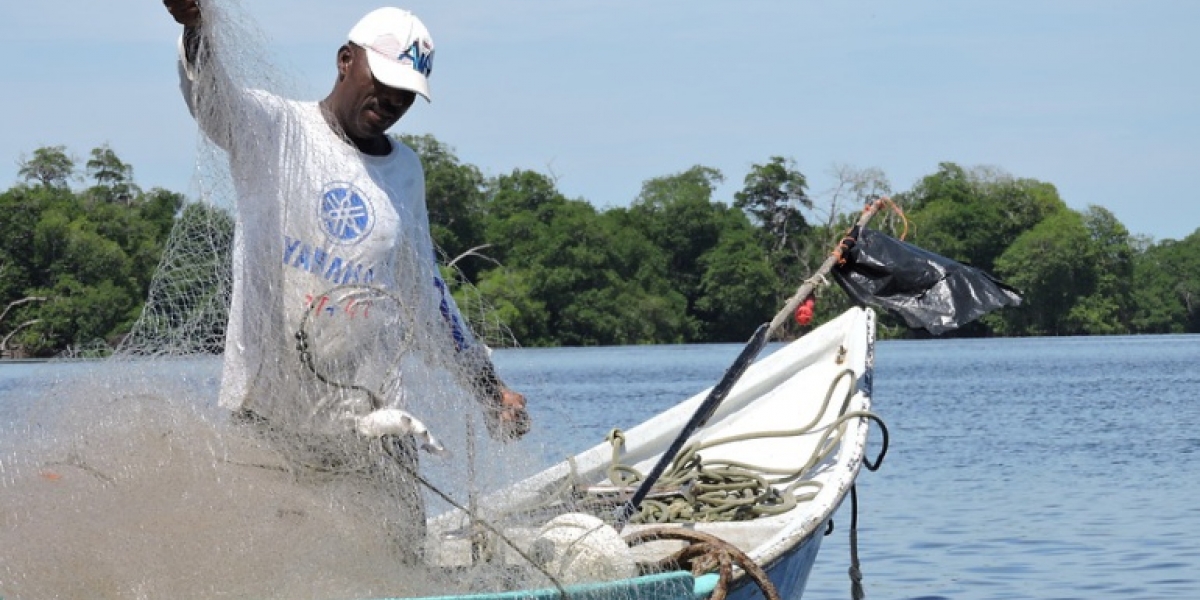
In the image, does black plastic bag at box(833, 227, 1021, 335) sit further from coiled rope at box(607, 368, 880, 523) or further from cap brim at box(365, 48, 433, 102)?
cap brim at box(365, 48, 433, 102)

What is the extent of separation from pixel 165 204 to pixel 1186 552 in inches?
347

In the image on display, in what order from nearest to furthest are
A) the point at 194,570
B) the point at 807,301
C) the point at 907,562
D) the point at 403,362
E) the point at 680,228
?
the point at 194,570 < the point at 403,362 < the point at 807,301 < the point at 907,562 < the point at 680,228

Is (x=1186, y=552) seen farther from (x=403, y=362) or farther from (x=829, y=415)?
(x=403, y=362)

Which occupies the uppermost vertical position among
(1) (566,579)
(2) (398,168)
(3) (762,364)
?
(2) (398,168)

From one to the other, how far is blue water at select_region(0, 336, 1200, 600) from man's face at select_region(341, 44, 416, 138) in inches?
37.5

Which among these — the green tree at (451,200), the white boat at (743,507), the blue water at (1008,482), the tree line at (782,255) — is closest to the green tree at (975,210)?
the tree line at (782,255)

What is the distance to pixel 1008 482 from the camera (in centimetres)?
1678

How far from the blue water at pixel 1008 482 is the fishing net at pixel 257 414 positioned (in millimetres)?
332

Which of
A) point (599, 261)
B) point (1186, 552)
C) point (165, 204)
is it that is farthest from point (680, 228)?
point (165, 204)

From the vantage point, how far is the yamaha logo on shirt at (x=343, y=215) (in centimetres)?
444

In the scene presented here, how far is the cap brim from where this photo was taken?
175 inches

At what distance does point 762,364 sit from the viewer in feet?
28.3

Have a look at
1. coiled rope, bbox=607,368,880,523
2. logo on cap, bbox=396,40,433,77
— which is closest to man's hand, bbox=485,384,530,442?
logo on cap, bbox=396,40,433,77

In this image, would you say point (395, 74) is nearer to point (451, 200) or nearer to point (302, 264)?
point (302, 264)
